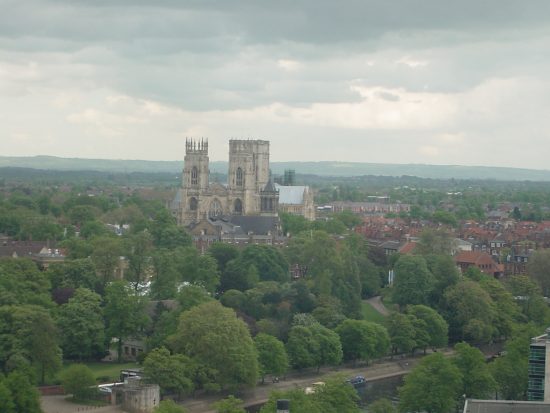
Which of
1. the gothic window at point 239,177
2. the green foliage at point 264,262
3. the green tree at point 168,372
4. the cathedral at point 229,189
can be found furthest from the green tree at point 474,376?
the gothic window at point 239,177

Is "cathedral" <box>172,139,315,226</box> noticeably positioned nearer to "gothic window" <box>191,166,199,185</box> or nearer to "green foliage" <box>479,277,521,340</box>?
"gothic window" <box>191,166,199,185</box>

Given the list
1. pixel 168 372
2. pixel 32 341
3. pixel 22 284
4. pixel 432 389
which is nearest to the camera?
pixel 432 389

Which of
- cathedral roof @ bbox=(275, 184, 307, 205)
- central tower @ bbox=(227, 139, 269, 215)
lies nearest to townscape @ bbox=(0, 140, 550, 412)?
central tower @ bbox=(227, 139, 269, 215)

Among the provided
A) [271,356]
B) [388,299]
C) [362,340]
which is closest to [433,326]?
[362,340]

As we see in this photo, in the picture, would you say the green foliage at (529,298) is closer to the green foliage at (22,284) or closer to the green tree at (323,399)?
the green tree at (323,399)

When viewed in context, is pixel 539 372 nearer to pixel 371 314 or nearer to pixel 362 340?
pixel 362 340

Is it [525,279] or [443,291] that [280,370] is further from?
[525,279]
